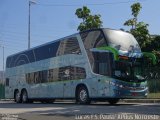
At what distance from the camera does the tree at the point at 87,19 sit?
136 ft

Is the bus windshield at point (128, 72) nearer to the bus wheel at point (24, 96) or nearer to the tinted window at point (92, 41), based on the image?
the tinted window at point (92, 41)

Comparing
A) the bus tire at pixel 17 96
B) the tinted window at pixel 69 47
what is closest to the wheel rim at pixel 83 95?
the tinted window at pixel 69 47

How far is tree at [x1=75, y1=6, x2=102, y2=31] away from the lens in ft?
136

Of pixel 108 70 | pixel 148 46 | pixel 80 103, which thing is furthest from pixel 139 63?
pixel 148 46

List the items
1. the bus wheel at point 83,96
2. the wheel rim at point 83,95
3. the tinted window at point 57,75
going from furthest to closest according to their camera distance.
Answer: the tinted window at point 57,75 → the wheel rim at point 83,95 → the bus wheel at point 83,96

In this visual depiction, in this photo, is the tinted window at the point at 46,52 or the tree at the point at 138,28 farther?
the tree at the point at 138,28

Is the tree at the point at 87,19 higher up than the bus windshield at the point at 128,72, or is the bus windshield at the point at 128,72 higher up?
the tree at the point at 87,19

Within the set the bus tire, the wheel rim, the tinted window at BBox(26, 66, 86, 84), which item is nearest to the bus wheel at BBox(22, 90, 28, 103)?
the bus tire

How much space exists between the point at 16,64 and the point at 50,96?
5888 mm

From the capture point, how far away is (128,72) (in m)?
20.2

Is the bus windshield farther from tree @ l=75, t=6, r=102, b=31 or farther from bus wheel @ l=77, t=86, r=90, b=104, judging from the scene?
tree @ l=75, t=6, r=102, b=31

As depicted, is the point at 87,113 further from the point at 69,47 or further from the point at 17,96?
the point at 17,96

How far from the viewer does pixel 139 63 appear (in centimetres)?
2084

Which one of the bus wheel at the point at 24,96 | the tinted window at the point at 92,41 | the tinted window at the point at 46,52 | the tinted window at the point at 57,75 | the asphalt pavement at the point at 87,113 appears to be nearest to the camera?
the asphalt pavement at the point at 87,113
